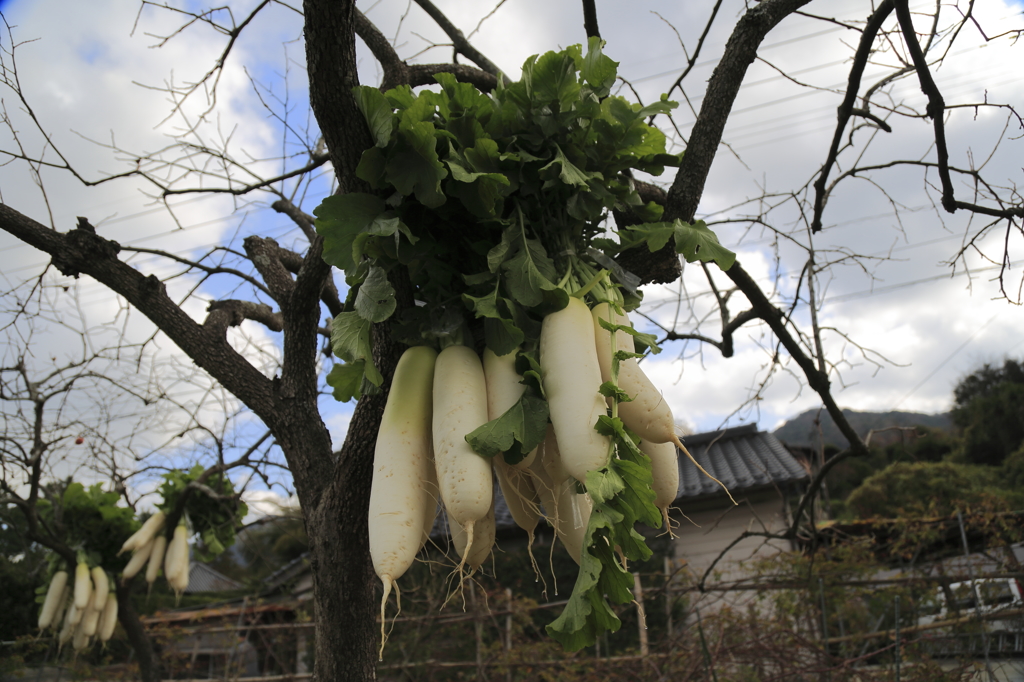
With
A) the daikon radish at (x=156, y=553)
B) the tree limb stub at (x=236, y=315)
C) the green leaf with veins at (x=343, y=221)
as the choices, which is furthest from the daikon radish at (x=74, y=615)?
the green leaf with veins at (x=343, y=221)

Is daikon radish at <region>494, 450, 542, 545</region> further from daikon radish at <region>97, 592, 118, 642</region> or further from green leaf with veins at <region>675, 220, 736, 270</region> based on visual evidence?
daikon radish at <region>97, 592, 118, 642</region>

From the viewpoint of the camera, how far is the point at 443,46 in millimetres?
2508

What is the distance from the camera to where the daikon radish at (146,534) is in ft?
12.6

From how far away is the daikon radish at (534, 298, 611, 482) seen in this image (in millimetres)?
888

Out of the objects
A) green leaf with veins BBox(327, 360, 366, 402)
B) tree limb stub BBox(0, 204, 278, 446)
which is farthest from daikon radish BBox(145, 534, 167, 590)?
green leaf with veins BBox(327, 360, 366, 402)

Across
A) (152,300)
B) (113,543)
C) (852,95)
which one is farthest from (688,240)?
(113,543)

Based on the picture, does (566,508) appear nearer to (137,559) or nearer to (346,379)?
(346,379)

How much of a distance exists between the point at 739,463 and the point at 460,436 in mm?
8070

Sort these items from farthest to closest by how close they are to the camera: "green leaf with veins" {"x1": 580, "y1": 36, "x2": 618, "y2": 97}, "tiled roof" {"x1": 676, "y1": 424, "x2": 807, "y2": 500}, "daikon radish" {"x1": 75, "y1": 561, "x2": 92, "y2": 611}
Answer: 1. "tiled roof" {"x1": 676, "y1": 424, "x2": 807, "y2": 500}
2. "daikon radish" {"x1": 75, "y1": 561, "x2": 92, "y2": 611}
3. "green leaf with veins" {"x1": 580, "y1": 36, "x2": 618, "y2": 97}

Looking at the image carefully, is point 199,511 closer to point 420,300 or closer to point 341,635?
point 341,635

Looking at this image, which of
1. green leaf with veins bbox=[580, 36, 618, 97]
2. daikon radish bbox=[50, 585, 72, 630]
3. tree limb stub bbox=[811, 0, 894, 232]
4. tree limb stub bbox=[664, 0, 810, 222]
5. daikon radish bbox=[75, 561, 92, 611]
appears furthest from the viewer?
daikon radish bbox=[50, 585, 72, 630]

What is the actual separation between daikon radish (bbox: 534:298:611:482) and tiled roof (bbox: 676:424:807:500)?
5131mm

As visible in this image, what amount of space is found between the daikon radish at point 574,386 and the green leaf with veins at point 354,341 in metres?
0.27

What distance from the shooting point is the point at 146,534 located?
3910 mm
